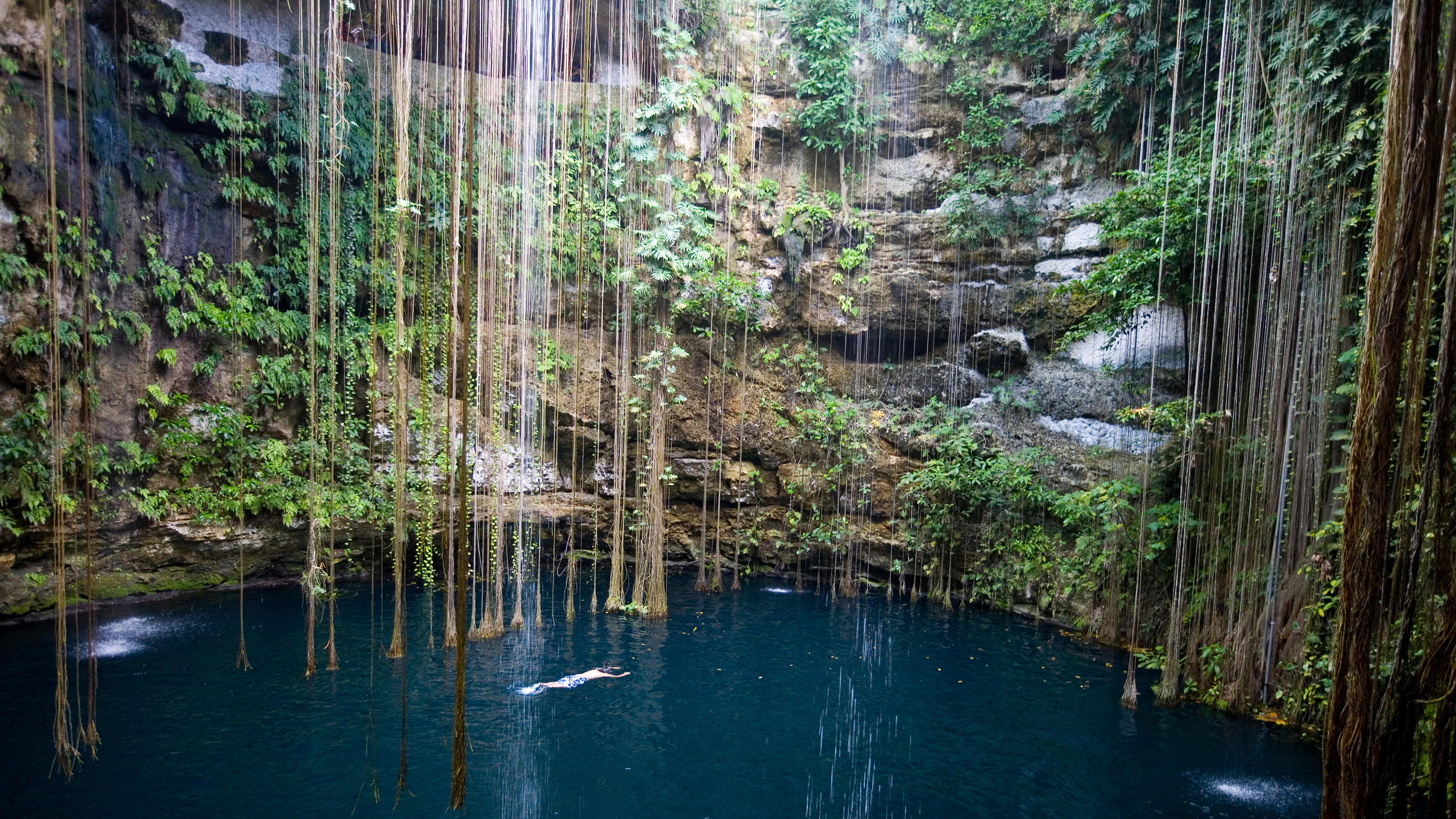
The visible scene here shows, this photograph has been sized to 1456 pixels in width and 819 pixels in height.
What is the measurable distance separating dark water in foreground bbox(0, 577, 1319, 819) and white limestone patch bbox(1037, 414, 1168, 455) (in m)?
2.28

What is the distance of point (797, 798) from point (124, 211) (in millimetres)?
8574

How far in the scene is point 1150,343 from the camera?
8.27 meters

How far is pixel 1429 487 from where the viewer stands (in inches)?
107

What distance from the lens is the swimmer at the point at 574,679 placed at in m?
5.86

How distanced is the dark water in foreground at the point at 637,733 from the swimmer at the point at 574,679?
0.37 feet

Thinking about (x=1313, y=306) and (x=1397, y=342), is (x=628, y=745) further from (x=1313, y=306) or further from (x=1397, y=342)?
(x=1313, y=306)

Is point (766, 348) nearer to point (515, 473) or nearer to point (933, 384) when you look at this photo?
point (933, 384)

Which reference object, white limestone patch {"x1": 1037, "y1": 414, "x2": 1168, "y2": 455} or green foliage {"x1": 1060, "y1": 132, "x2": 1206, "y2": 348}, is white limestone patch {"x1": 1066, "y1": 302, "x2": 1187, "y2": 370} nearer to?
green foliage {"x1": 1060, "y1": 132, "x2": 1206, "y2": 348}

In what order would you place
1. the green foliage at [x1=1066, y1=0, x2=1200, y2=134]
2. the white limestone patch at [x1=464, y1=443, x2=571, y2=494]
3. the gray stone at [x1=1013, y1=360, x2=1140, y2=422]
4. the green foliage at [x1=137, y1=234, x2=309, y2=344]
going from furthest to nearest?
the white limestone patch at [x1=464, y1=443, x2=571, y2=494] → the gray stone at [x1=1013, y1=360, x2=1140, y2=422] → the green foliage at [x1=1066, y1=0, x2=1200, y2=134] → the green foliage at [x1=137, y1=234, x2=309, y2=344]

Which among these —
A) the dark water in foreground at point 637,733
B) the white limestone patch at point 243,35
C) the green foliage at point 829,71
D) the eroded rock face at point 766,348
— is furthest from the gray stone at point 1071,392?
the white limestone patch at point 243,35

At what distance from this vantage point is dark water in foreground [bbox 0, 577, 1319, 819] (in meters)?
4.34

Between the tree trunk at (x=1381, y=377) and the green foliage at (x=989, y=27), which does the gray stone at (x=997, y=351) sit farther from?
the tree trunk at (x=1381, y=377)

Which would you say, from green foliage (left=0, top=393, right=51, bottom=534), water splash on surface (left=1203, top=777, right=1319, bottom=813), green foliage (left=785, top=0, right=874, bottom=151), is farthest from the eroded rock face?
water splash on surface (left=1203, top=777, right=1319, bottom=813)

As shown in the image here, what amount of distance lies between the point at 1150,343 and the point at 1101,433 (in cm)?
120
